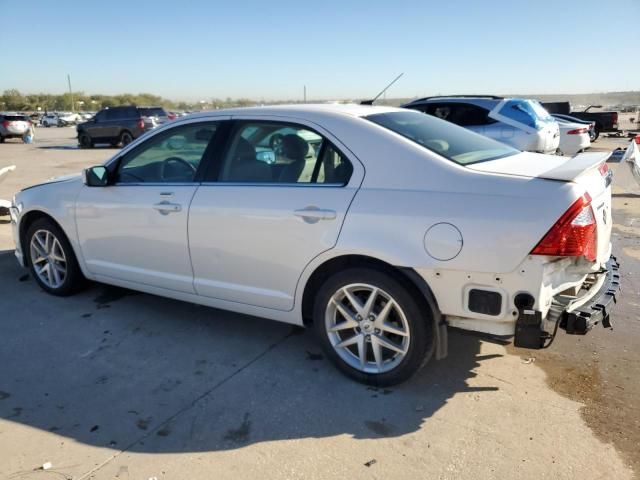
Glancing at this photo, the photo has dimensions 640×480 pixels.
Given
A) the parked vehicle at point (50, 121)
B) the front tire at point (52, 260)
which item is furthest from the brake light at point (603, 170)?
the parked vehicle at point (50, 121)

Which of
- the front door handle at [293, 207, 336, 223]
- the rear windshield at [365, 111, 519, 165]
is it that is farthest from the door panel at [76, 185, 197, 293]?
the rear windshield at [365, 111, 519, 165]

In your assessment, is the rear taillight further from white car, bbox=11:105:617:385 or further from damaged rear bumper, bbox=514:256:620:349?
damaged rear bumper, bbox=514:256:620:349

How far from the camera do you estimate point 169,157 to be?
14.0 feet

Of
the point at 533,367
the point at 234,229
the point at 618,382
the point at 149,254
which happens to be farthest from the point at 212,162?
the point at 618,382

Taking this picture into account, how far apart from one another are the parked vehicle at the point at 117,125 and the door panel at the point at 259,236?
840 inches

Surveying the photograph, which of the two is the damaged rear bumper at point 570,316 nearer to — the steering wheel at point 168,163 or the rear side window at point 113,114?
the steering wheel at point 168,163

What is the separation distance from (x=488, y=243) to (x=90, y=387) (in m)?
2.56

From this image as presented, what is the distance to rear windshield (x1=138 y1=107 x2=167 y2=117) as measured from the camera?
24.0m

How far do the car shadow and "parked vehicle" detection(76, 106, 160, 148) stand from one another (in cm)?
2052

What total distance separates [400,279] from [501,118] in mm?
7965

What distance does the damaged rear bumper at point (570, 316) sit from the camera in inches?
111

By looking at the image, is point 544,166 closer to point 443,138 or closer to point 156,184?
point 443,138

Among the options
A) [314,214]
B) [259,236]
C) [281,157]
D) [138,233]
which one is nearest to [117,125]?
[138,233]

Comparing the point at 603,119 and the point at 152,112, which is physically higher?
the point at 152,112
